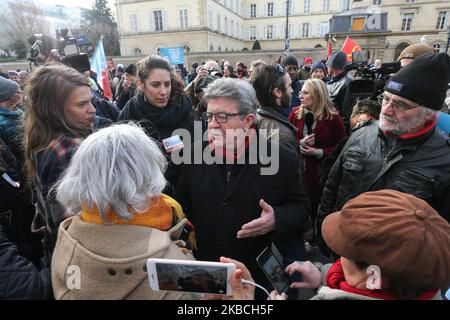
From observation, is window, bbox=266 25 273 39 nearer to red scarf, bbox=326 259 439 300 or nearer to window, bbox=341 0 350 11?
window, bbox=341 0 350 11

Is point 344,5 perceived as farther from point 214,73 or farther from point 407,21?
point 214,73

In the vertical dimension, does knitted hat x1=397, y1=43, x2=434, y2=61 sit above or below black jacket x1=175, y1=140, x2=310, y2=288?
above

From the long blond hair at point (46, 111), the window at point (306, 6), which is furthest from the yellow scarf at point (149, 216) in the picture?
the window at point (306, 6)

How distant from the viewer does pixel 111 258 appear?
1099 millimetres

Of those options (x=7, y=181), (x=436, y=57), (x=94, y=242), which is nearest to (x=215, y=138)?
(x=94, y=242)

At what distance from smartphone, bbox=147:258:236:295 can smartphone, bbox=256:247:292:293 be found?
0.41 metres

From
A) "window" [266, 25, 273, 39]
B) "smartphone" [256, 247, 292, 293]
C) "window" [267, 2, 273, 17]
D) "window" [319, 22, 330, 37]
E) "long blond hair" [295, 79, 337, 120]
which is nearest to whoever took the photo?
"smartphone" [256, 247, 292, 293]

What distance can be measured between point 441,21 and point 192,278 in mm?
48099

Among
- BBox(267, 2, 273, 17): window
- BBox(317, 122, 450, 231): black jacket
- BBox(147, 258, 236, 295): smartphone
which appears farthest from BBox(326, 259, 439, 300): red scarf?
BBox(267, 2, 273, 17): window

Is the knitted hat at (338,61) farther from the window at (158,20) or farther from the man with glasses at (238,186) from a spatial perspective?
the window at (158,20)

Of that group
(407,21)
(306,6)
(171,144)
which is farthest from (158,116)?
(306,6)

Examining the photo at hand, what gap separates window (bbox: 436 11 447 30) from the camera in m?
35.6

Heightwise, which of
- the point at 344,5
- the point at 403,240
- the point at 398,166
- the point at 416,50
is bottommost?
the point at 398,166
